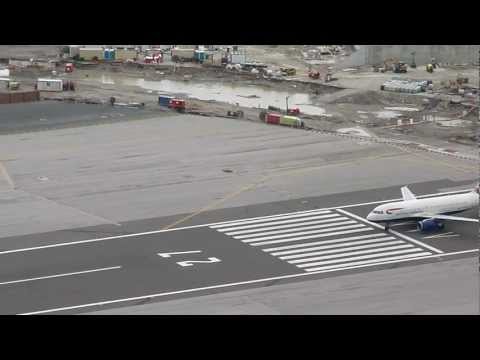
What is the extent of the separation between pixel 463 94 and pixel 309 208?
62086 mm

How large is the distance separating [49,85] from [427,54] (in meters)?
66.2

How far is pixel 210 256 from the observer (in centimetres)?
8275

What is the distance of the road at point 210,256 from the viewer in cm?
7544

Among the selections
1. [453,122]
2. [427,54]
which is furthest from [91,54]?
[453,122]

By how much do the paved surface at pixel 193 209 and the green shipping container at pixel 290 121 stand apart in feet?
6.37

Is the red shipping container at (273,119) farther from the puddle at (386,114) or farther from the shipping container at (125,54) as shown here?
the shipping container at (125,54)

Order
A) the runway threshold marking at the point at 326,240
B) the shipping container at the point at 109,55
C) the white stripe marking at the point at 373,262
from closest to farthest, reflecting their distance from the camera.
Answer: the white stripe marking at the point at 373,262
the runway threshold marking at the point at 326,240
the shipping container at the point at 109,55

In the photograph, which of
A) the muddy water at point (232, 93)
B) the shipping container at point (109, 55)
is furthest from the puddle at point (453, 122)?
the shipping container at point (109, 55)

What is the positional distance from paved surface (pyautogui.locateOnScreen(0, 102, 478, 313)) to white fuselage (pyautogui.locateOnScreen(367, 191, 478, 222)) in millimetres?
1704

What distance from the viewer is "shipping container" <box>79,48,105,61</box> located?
176875 mm

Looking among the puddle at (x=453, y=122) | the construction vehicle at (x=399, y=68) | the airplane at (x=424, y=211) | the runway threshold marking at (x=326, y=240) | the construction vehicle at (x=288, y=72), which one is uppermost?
the construction vehicle at (x=399, y=68)

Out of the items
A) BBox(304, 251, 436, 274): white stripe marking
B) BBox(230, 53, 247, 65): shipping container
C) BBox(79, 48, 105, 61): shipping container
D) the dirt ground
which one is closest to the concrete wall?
the dirt ground
